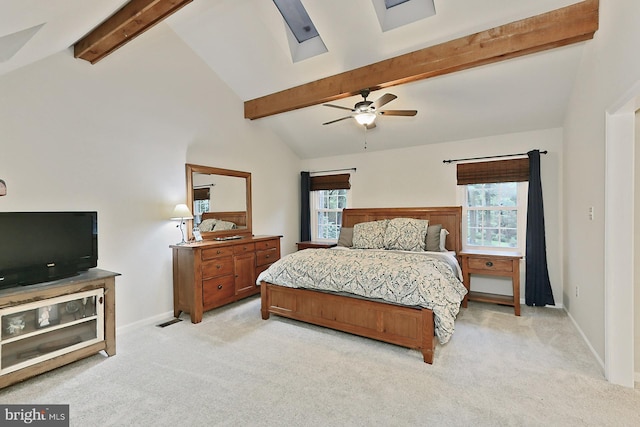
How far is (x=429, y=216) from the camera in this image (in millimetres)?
4848

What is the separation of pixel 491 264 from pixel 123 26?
15.4 feet

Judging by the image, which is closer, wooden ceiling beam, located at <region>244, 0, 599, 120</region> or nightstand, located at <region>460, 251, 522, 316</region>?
wooden ceiling beam, located at <region>244, 0, 599, 120</region>

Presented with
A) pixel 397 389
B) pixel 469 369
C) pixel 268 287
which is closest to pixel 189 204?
pixel 268 287

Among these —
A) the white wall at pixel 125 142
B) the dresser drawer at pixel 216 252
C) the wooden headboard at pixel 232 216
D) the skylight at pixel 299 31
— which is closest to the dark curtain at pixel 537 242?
the skylight at pixel 299 31

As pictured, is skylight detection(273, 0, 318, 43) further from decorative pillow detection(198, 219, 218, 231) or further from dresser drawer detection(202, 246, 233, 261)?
dresser drawer detection(202, 246, 233, 261)

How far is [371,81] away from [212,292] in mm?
3192

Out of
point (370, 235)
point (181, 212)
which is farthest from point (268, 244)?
point (370, 235)

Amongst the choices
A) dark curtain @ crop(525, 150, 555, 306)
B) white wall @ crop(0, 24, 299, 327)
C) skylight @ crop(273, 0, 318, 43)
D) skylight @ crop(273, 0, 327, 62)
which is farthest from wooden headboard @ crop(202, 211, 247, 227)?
dark curtain @ crop(525, 150, 555, 306)

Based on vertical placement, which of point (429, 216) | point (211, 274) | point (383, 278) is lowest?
point (211, 274)

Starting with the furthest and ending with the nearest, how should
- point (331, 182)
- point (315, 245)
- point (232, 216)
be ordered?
point (331, 182)
point (315, 245)
point (232, 216)

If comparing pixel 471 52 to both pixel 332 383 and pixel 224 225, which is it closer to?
pixel 332 383

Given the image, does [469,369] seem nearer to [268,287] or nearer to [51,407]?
[268,287]

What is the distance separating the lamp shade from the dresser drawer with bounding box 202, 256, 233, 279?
0.61 metres

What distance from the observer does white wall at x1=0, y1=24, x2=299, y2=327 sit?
9.11 ft
